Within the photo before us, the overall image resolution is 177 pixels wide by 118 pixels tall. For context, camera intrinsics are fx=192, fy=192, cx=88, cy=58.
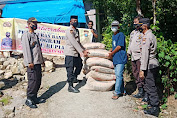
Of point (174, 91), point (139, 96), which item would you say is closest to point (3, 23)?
point (139, 96)

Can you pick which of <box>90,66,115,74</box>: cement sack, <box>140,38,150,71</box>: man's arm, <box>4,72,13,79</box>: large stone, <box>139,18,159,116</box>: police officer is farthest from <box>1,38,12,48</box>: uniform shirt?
<box>140,38,150,71</box>: man's arm

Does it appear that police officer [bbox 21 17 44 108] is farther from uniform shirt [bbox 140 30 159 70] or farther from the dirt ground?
uniform shirt [bbox 140 30 159 70]

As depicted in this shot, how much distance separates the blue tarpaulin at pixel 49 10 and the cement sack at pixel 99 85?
5.97 metres

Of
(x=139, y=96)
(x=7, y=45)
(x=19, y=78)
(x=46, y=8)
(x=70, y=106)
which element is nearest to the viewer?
(x=70, y=106)

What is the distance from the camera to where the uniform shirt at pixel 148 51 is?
12.0 ft

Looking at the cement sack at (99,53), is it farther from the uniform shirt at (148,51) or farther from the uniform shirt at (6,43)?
the uniform shirt at (6,43)

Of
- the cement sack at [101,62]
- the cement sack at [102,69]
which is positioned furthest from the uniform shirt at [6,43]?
the cement sack at [102,69]

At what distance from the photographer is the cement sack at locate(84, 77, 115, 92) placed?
4786 millimetres

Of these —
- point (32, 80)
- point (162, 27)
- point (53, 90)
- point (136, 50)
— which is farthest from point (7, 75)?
point (162, 27)

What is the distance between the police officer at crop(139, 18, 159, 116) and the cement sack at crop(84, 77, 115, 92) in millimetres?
1128

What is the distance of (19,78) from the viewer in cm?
632

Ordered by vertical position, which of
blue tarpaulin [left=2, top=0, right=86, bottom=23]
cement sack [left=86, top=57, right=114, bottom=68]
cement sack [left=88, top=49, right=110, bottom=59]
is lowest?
cement sack [left=86, top=57, right=114, bottom=68]

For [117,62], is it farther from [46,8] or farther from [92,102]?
[46,8]

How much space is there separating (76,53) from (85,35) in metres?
3.26
